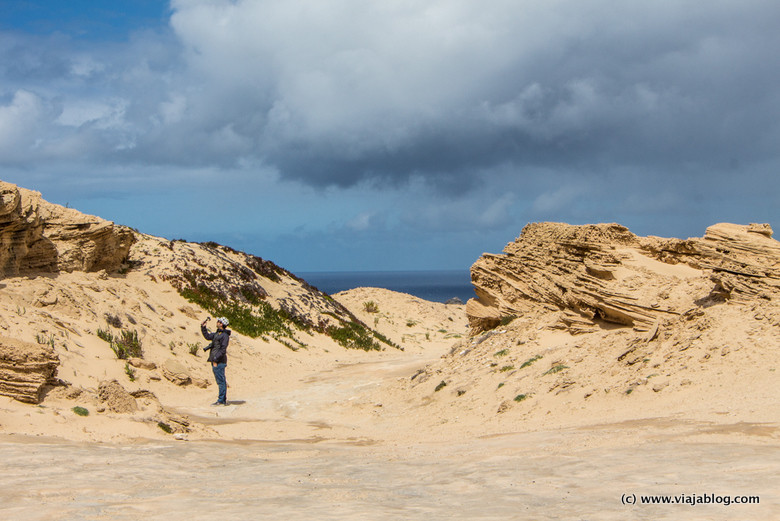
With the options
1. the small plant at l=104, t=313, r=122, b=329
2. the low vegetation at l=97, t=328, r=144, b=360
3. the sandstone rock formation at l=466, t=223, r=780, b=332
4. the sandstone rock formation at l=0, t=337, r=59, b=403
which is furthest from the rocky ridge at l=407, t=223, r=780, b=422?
the small plant at l=104, t=313, r=122, b=329

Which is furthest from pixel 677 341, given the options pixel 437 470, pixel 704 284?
pixel 437 470

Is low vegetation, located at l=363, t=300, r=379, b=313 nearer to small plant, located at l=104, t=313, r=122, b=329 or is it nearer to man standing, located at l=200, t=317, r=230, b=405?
small plant, located at l=104, t=313, r=122, b=329

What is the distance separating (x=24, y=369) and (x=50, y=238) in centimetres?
1160

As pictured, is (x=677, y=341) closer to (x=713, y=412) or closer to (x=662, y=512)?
(x=713, y=412)

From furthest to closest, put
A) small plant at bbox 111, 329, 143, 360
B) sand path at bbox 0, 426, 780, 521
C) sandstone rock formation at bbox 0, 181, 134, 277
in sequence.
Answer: sandstone rock formation at bbox 0, 181, 134, 277 < small plant at bbox 111, 329, 143, 360 < sand path at bbox 0, 426, 780, 521

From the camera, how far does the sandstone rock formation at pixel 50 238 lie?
17641 millimetres

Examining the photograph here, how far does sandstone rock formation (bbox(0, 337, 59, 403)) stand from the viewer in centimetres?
1052

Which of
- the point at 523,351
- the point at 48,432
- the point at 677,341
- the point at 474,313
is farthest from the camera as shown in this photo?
the point at 474,313

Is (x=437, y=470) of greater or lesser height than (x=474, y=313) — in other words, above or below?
below

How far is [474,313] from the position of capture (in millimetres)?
19594

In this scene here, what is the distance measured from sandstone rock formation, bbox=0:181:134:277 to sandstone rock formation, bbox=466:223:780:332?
13437 mm

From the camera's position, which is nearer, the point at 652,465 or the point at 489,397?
the point at 652,465

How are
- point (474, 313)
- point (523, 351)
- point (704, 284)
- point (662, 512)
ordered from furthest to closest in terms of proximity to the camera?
point (474, 313)
point (523, 351)
point (704, 284)
point (662, 512)

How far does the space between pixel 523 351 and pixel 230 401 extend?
7.34m
